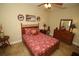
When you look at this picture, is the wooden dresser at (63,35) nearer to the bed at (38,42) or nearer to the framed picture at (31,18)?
the bed at (38,42)

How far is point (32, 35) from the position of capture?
1721 mm

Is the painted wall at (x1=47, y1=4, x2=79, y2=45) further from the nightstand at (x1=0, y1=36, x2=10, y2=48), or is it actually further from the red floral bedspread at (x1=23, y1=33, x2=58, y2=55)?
the nightstand at (x1=0, y1=36, x2=10, y2=48)

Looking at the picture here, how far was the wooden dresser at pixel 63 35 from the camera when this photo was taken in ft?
5.47

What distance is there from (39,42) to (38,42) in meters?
0.02

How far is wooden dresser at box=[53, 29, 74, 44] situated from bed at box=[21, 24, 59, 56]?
0.08 meters

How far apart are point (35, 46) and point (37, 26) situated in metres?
0.32

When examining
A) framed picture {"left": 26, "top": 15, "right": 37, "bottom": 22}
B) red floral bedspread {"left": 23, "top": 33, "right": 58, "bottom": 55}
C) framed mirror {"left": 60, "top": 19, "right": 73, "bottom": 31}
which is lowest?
red floral bedspread {"left": 23, "top": 33, "right": 58, "bottom": 55}

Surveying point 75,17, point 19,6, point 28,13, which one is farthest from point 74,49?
point 19,6

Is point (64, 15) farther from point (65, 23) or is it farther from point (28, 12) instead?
point (28, 12)

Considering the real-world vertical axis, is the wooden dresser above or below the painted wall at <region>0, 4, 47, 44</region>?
below

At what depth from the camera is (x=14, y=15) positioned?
162cm

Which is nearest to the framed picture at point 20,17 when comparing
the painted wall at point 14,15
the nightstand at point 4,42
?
the painted wall at point 14,15

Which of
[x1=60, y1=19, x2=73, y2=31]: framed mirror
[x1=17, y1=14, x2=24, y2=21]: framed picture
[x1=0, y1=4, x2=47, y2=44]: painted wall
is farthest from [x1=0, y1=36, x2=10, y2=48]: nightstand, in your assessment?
[x1=60, y1=19, x2=73, y2=31]: framed mirror

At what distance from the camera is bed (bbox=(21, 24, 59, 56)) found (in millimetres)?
1602
